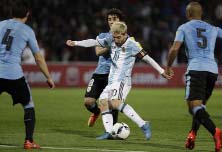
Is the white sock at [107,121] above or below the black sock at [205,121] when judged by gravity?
below

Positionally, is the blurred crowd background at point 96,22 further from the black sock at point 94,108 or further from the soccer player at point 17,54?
the soccer player at point 17,54

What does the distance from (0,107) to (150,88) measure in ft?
35.3

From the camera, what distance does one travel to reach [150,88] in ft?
93.1

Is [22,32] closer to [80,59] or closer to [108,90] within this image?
[108,90]

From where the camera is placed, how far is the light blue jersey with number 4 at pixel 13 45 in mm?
10391

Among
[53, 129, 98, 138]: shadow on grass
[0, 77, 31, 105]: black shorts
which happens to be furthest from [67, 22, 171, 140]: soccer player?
[0, 77, 31, 105]: black shorts

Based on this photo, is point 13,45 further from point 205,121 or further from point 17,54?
point 205,121

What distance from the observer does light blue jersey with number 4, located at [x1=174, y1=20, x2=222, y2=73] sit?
1046cm

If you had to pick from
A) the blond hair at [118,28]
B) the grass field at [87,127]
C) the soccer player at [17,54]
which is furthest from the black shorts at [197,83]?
the soccer player at [17,54]

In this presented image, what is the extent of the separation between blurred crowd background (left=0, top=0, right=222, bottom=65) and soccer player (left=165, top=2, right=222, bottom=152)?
1820 cm

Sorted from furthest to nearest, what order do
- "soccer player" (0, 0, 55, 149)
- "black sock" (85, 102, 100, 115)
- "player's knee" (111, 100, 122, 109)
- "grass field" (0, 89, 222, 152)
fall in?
"black sock" (85, 102, 100, 115) → "player's knee" (111, 100, 122, 109) → "grass field" (0, 89, 222, 152) → "soccer player" (0, 0, 55, 149)

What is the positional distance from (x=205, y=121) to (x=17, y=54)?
2.99 metres

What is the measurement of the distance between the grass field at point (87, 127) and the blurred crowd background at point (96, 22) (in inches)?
200

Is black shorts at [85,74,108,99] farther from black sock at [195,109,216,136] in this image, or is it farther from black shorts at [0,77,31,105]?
black sock at [195,109,216,136]
